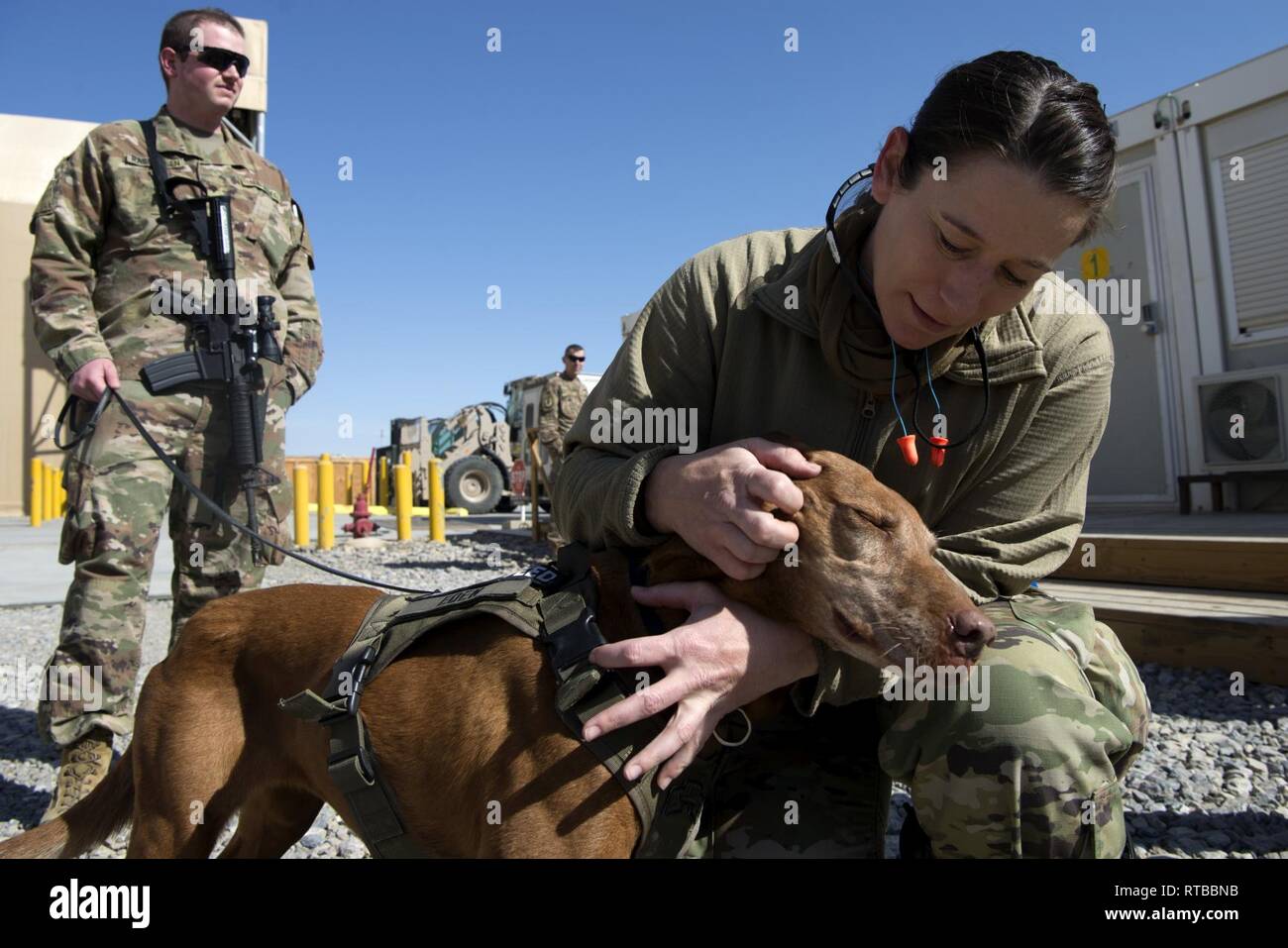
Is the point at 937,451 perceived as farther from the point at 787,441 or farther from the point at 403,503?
the point at 403,503

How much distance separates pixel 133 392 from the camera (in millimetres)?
3711

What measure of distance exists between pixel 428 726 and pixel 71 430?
2542 millimetres

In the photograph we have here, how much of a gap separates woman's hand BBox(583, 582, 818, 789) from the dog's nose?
0.34m

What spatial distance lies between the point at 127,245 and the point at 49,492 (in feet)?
60.5

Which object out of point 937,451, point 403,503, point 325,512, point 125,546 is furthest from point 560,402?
point 937,451

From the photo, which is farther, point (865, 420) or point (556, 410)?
point (556, 410)

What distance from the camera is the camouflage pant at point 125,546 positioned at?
11.5ft

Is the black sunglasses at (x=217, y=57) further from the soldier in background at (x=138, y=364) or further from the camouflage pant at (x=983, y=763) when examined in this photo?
the camouflage pant at (x=983, y=763)

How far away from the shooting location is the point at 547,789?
1.84m

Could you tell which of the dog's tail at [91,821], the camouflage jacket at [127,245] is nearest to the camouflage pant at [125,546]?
the camouflage jacket at [127,245]

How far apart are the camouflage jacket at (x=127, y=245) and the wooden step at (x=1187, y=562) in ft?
16.3

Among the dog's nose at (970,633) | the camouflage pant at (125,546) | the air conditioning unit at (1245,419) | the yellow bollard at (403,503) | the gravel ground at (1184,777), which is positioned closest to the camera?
the dog's nose at (970,633)
